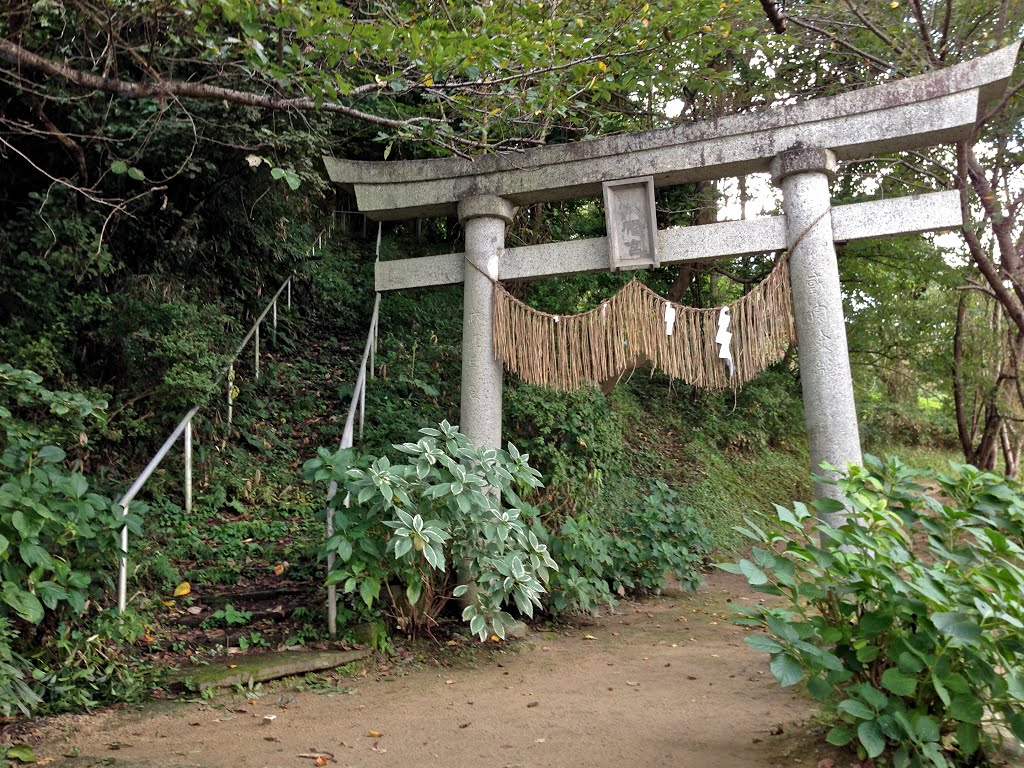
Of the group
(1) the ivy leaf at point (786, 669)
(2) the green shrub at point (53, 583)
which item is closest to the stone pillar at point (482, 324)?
(2) the green shrub at point (53, 583)

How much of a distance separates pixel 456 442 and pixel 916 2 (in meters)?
5.97

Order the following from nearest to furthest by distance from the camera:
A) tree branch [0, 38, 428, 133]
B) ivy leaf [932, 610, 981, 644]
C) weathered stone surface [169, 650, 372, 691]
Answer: ivy leaf [932, 610, 981, 644] → weathered stone surface [169, 650, 372, 691] → tree branch [0, 38, 428, 133]

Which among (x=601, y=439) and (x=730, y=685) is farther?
(x=601, y=439)

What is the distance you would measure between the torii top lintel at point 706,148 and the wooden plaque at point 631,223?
8 cm

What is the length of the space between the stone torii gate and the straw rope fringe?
0.47 ft

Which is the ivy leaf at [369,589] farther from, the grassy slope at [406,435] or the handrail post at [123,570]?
the handrail post at [123,570]

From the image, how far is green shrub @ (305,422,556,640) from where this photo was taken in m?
4.00

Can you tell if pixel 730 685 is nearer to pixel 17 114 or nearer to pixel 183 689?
pixel 183 689

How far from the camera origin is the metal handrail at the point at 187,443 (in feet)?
12.5

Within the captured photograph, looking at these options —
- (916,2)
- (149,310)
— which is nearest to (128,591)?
(149,310)

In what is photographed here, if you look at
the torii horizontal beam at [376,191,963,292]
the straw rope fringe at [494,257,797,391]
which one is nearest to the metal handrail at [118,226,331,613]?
the torii horizontal beam at [376,191,963,292]

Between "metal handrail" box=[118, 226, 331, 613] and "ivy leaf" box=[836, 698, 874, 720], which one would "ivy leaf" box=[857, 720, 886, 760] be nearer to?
"ivy leaf" box=[836, 698, 874, 720]

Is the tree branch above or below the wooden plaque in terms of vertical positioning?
above

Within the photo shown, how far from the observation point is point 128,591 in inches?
167
